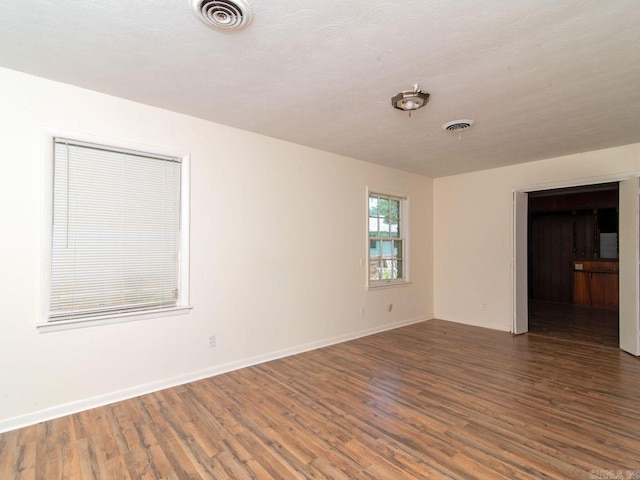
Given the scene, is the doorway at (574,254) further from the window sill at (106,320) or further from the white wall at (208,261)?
the window sill at (106,320)

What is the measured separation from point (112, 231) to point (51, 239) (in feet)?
1.40

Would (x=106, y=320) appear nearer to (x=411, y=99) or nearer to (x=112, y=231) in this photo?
(x=112, y=231)

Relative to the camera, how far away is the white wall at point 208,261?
250 centimetres

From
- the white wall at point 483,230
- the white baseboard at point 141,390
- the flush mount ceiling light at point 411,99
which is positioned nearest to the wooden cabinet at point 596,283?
the white wall at point 483,230

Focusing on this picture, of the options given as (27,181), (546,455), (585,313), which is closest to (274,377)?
(546,455)

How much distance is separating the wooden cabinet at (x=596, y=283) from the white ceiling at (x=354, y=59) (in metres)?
5.06

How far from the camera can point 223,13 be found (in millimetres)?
1829

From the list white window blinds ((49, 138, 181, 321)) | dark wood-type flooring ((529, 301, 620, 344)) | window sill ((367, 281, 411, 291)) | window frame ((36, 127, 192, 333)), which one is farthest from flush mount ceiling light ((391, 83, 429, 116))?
dark wood-type flooring ((529, 301, 620, 344))

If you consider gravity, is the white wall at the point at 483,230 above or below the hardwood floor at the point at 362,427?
above

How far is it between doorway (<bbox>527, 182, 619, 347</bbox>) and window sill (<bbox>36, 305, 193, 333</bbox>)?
6124mm

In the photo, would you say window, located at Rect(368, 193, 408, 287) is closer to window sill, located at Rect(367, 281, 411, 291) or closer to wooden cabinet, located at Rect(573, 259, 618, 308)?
window sill, located at Rect(367, 281, 411, 291)

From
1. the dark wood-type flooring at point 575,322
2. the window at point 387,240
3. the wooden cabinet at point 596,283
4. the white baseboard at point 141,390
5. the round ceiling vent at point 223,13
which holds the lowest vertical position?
the dark wood-type flooring at point 575,322

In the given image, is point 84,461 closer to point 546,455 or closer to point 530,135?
point 546,455

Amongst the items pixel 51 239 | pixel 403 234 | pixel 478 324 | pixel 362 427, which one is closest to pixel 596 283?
pixel 478 324
